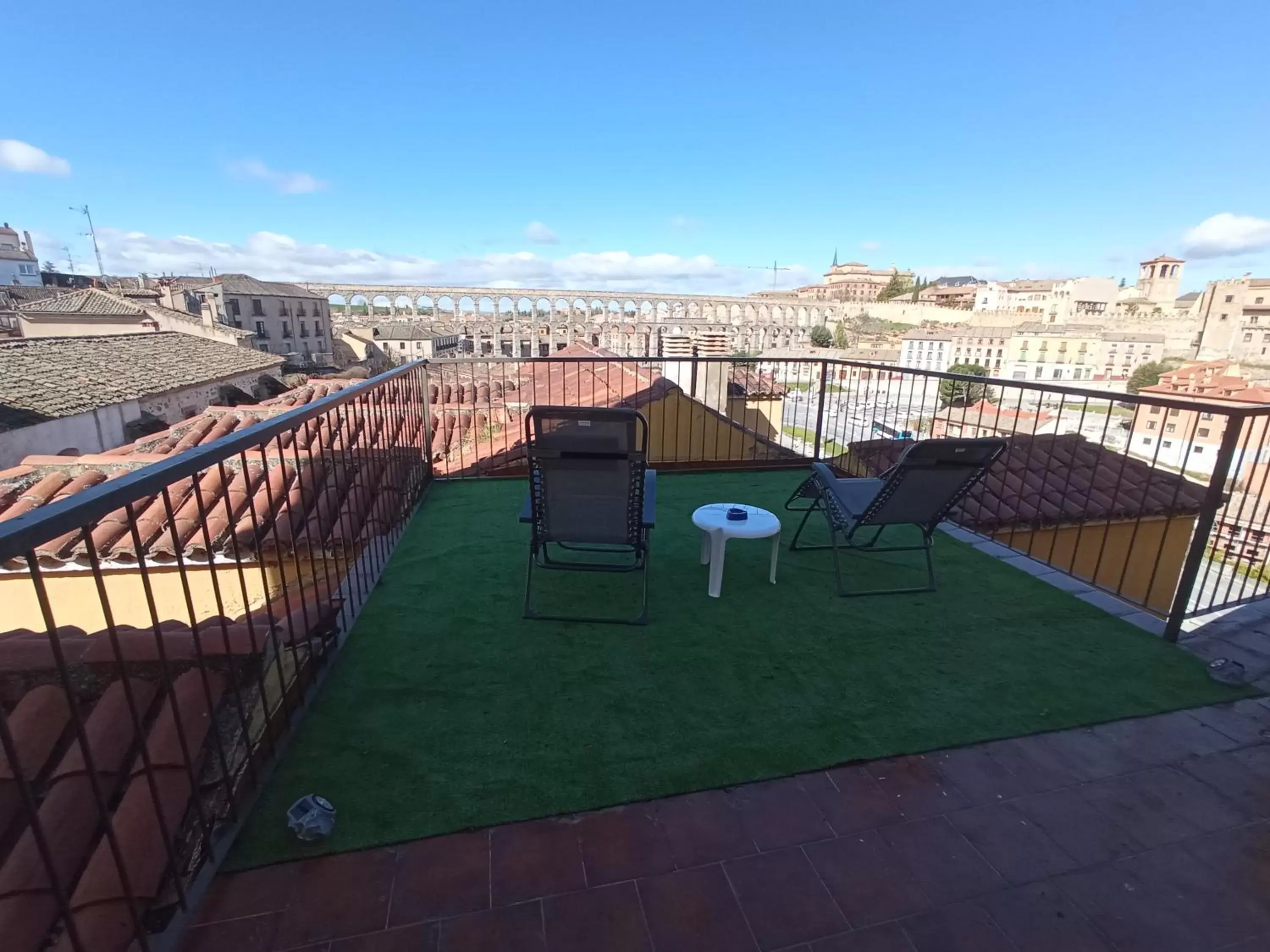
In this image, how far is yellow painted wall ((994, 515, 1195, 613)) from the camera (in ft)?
17.1

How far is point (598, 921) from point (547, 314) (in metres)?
65.9

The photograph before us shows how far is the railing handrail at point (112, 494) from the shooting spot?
842 millimetres

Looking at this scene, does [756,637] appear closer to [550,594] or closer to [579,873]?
[550,594]

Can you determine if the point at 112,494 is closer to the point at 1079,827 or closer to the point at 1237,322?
the point at 1079,827

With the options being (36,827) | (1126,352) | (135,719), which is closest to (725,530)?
(135,719)

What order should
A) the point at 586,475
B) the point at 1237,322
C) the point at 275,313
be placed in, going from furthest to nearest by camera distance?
the point at 1237,322, the point at 275,313, the point at 586,475

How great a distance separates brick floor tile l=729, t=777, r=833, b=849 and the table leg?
1.17 metres

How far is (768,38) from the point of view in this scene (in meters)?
11.8

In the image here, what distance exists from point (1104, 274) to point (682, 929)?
9526 cm

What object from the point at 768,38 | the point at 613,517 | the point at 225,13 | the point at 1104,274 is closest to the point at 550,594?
the point at 613,517

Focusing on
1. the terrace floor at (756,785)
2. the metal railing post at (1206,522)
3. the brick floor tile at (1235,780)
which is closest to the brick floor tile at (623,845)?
the terrace floor at (756,785)

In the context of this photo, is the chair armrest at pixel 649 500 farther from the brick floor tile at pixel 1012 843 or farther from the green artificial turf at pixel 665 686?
the brick floor tile at pixel 1012 843

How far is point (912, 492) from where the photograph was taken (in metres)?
2.83

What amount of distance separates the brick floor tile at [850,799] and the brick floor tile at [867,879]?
0.03 m
